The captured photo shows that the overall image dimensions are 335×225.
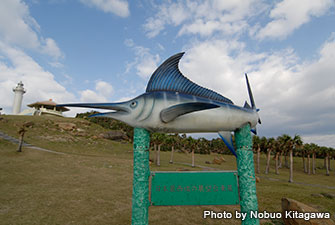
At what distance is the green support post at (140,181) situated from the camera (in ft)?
14.5

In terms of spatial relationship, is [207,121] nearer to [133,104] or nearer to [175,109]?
[175,109]

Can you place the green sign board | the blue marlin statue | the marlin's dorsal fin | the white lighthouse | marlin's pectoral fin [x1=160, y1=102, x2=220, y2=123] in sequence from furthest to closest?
the white lighthouse
the marlin's dorsal fin
the green sign board
the blue marlin statue
marlin's pectoral fin [x1=160, y1=102, x2=220, y2=123]

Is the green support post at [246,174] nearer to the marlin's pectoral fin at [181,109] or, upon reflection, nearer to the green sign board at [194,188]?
the green sign board at [194,188]

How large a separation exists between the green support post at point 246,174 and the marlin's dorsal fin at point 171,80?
170 cm

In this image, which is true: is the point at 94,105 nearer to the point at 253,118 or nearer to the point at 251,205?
the point at 253,118

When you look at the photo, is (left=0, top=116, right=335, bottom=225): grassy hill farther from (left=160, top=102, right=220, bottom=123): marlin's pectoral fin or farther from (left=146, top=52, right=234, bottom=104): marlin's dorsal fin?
(left=146, top=52, right=234, bottom=104): marlin's dorsal fin

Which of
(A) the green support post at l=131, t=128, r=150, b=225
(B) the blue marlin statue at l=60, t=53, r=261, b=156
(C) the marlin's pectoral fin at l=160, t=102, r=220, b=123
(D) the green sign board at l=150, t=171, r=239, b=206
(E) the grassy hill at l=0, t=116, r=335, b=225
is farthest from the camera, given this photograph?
(E) the grassy hill at l=0, t=116, r=335, b=225

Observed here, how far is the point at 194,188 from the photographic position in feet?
15.8

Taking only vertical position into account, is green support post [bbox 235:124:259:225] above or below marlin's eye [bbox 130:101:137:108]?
below

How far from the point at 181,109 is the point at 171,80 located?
1133mm

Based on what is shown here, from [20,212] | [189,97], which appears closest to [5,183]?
[20,212]

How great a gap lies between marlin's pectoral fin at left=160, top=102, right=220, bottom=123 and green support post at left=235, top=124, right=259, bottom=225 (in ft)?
5.51

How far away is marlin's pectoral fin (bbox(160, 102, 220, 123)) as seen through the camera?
4.00m

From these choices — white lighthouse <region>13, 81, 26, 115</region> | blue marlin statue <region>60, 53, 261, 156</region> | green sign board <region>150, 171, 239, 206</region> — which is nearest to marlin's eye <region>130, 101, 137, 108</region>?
blue marlin statue <region>60, 53, 261, 156</region>
